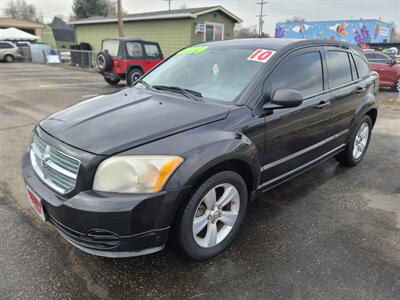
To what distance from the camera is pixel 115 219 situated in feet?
6.44

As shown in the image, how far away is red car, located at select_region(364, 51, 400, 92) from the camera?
1280 cm

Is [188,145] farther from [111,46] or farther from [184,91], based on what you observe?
[111,46]

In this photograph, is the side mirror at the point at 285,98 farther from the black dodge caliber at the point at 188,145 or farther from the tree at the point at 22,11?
the tree at the point at 22,11

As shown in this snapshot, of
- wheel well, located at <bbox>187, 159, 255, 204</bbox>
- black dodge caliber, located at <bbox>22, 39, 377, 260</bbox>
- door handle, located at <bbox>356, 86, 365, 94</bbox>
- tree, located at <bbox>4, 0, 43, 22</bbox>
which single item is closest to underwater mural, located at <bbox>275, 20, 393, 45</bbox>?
door handle, located at <bbox>356, 86, 365, 94</bbox>

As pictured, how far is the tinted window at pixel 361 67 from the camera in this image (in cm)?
425

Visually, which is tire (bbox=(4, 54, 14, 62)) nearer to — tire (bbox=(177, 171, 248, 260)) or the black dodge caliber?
the black dodge caliber

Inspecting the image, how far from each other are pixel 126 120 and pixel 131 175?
0.57m

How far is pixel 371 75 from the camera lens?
182 inches

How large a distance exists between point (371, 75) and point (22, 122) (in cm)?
648

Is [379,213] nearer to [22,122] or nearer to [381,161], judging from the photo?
[381,161]

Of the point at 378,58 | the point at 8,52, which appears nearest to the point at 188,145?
the point at 378,58

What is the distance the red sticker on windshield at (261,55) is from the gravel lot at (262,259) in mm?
1523

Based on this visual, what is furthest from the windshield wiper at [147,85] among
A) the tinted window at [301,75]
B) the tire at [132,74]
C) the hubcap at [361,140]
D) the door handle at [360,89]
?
the tire at [132,74]

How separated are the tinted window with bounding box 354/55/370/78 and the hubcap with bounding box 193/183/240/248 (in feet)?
9.31
